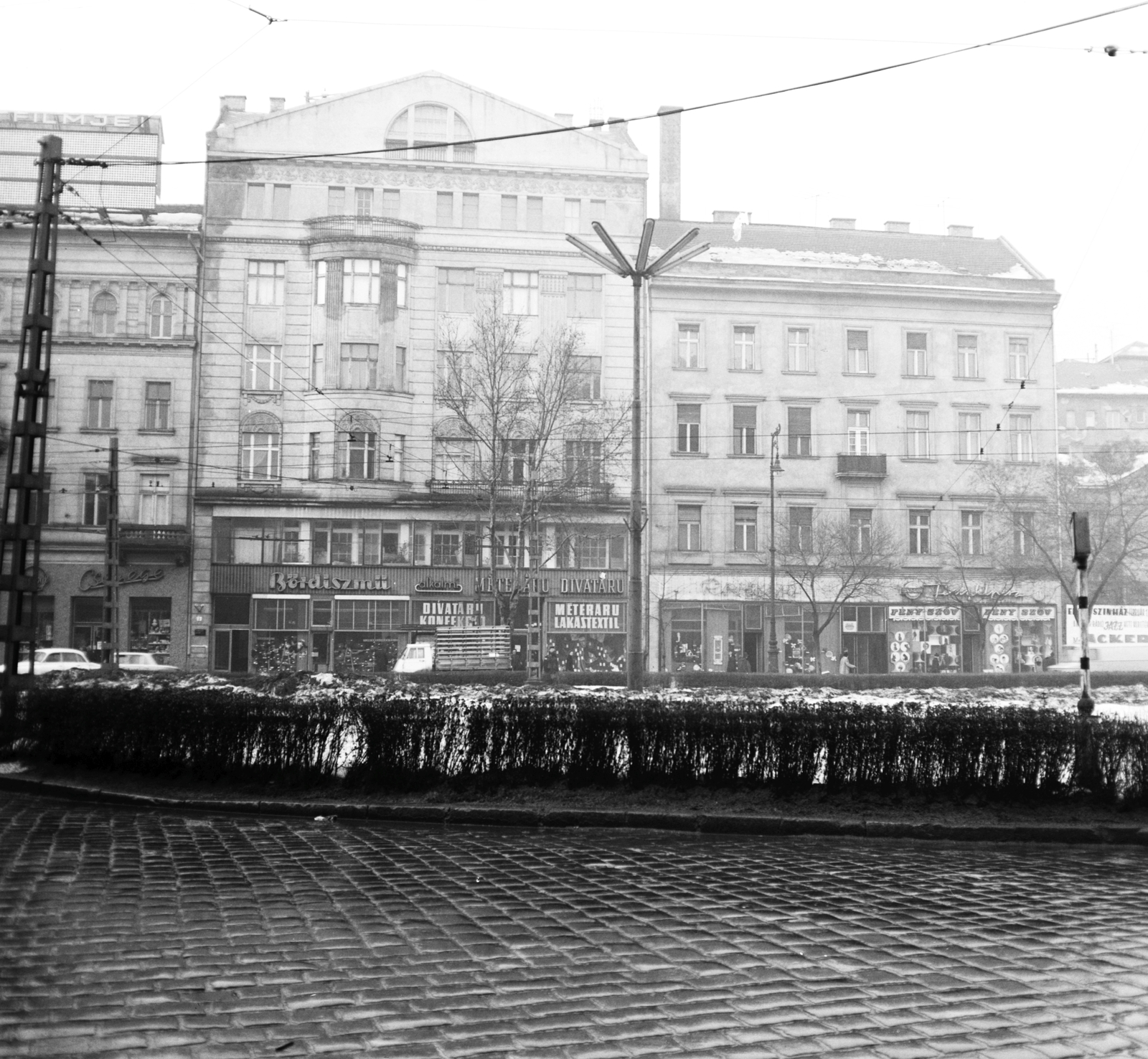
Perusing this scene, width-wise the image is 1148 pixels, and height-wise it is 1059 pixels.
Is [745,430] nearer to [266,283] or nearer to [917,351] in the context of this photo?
[917,351]

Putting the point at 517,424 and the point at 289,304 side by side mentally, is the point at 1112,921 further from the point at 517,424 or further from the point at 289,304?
the point at 289,304

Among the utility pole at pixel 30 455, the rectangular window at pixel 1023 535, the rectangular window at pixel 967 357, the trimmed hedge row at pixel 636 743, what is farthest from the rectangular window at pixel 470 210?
the trimmed hedge row at pixel 636 743

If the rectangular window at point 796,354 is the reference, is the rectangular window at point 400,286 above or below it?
above

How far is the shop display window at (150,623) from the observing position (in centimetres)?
4697

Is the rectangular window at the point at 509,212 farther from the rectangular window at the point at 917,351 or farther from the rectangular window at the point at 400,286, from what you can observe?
the rectangular window at the point at 917,351

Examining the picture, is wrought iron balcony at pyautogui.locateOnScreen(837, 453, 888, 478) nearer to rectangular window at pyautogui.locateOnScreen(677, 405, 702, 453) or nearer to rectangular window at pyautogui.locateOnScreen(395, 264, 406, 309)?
rectangular window at pyautogui.locateOnScreen(677, 405, 702, 453)

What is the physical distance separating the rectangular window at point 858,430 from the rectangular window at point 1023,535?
21.6 feet

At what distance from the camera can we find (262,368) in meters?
49.1

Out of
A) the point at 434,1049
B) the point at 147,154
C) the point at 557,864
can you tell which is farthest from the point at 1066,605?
the point at 434,1049

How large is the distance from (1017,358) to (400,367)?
2628 centimetres

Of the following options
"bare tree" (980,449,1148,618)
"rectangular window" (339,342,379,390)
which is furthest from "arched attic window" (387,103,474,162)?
"bare tree" (980,449,1148,618)

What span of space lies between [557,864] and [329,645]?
39565 mm

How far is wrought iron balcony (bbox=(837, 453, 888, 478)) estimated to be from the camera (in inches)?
1989

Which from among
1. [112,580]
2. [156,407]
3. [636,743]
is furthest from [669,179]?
[636,743]
